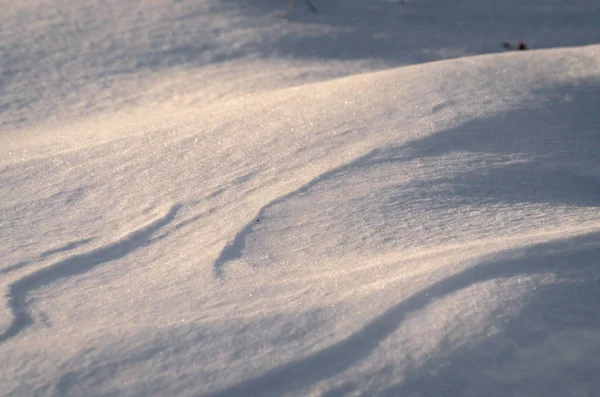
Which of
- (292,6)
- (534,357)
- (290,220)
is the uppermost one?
(292,6)

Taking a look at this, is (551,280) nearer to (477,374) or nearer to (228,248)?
(477,374)

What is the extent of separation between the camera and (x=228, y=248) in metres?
1.35

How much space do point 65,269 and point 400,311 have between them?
75 centimetres

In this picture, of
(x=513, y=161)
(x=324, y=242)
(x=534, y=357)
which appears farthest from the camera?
(x=513, y=161)

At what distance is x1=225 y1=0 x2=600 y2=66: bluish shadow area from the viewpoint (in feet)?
9.39

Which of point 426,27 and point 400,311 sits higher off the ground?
point 426,27

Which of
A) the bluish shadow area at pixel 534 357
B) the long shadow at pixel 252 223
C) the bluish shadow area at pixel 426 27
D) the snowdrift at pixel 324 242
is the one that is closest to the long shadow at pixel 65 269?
the snowdrift at pixel 324 242

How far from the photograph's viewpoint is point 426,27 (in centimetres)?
312

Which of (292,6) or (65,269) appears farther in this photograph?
(292,6)

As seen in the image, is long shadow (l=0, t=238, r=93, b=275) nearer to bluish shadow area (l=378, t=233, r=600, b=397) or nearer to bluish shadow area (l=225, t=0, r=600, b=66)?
bluish shadow area (l=378, t=233, r=600, b=397)

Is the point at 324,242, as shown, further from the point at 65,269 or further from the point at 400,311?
the point at 65,269

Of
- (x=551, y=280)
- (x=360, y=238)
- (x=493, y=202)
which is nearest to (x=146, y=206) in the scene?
(x=360, y=238)

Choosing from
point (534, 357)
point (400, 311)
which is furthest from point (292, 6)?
point (534, 357)

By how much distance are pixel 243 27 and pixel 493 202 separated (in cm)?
186
